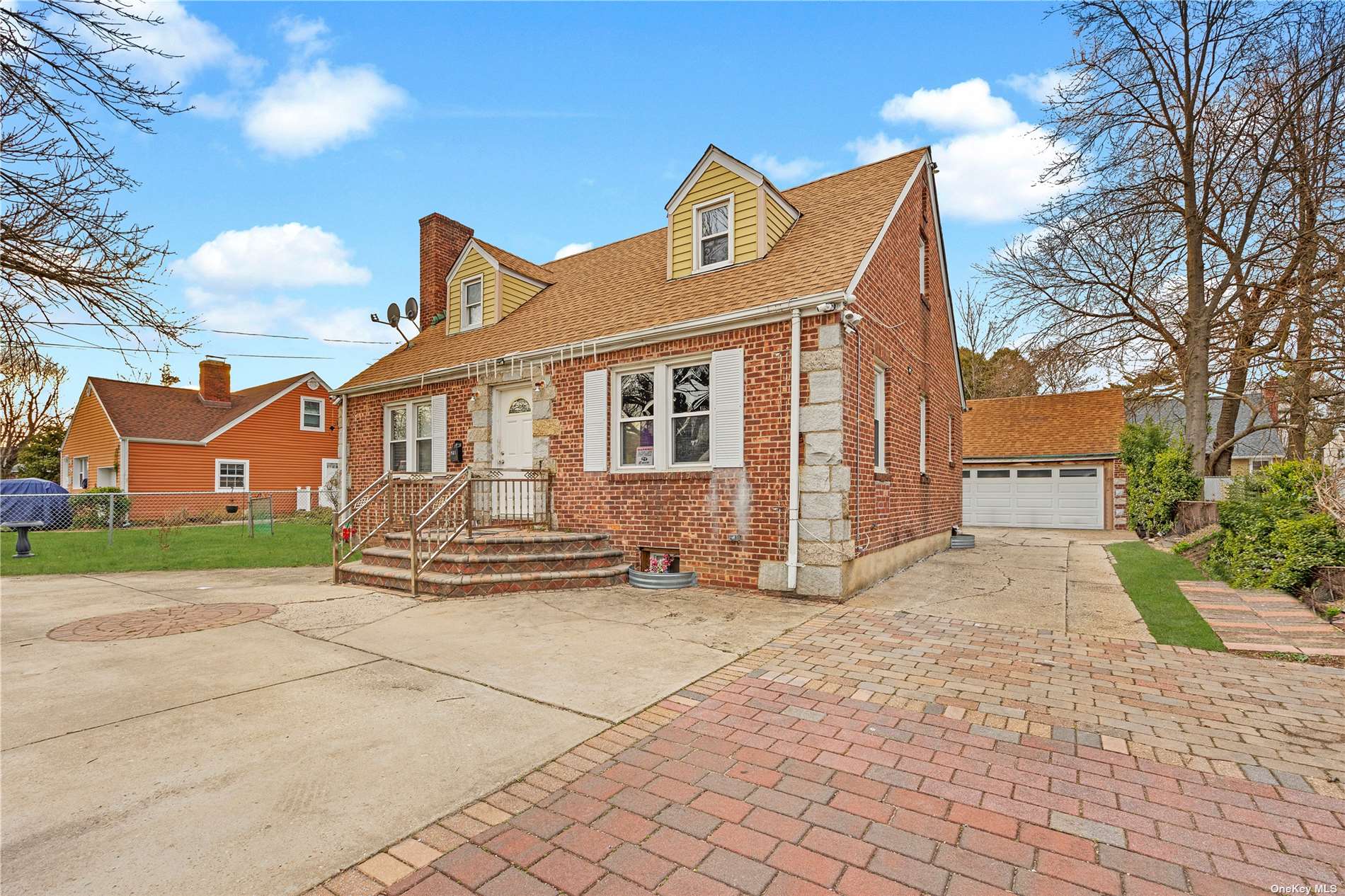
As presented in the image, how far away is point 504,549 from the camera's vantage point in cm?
861

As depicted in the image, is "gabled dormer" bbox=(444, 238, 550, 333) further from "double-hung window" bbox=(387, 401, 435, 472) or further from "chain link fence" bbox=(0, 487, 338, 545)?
"chain link fence" bbox=(0, 487, 338, 545)

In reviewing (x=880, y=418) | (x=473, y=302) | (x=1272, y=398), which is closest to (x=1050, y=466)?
(x=1272, y=398)

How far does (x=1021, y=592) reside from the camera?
8.23 metres

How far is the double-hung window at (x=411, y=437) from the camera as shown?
495 inches

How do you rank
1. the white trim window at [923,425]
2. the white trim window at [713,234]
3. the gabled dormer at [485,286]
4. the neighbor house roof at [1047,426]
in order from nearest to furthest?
the white trim window at [713,234] → the white trim window at [923,425] → the gabled dormer at [485,286] → the neighbor house roof at [1047,426]

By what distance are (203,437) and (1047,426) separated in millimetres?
33402

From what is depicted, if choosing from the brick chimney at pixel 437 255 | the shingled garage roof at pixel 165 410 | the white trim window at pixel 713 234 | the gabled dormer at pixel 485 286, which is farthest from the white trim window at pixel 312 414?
the white trim window at pixel 713 234

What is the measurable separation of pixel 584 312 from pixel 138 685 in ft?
27.3

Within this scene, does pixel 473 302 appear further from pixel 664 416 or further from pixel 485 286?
pixel 664 416

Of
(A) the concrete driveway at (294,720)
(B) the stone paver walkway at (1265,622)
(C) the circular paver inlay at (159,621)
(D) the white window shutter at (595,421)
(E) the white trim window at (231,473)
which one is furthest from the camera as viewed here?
(E) the white trim window at (231,473)

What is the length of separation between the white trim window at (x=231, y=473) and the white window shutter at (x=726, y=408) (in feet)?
83.1

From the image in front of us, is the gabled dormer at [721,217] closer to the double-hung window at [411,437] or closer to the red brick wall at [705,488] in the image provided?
the red brick wall at [705,488]

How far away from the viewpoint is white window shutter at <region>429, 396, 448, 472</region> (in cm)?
1199

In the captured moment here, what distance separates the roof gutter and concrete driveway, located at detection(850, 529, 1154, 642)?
381cm
